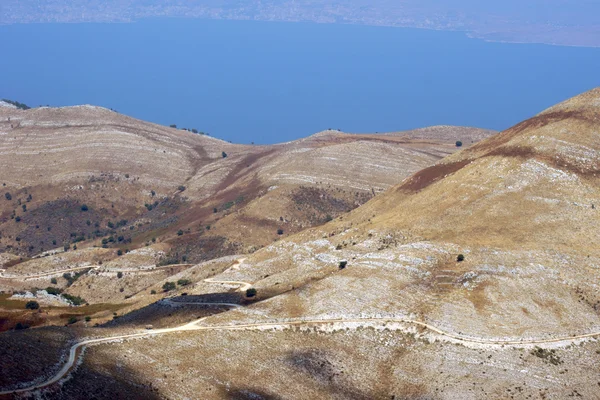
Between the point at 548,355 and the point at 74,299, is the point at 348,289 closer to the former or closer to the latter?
the point at 548,355

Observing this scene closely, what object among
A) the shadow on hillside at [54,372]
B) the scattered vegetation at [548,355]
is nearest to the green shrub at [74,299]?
the shadow on hillside at [54,372]

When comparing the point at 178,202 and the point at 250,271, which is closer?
the point at 250,271

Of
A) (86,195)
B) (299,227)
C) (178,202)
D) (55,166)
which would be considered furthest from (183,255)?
(55,166)

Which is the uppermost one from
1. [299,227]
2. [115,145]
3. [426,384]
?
[115,145]

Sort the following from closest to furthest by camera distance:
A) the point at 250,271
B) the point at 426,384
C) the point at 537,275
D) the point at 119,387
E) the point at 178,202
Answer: the point at 119,387 < the point at 426,384 < the point at 537,275 < the point at 250,271 < the point at 178,202

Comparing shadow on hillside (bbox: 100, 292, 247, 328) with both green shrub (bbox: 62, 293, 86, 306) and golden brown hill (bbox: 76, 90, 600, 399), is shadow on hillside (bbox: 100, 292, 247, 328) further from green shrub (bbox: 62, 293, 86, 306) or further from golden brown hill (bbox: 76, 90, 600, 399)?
green shrub (bbox: 62, 293, 86, 306)

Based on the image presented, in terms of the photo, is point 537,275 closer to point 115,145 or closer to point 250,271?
point 250,271

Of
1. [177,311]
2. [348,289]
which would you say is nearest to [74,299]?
[177,311]

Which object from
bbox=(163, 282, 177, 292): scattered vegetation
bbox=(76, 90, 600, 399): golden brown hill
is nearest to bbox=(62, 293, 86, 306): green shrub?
bbox=(163, 282, 177, 292): scattered vegetation
